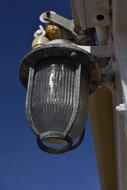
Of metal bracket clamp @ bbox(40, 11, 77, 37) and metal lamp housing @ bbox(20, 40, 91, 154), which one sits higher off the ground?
metal bracket clamp @ bbox(40, 11, 77, 37)

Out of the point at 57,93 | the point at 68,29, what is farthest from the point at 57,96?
the point at 68,29

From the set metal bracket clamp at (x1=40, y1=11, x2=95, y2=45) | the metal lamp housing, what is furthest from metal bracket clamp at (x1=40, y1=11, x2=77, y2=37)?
the metal lamp housing

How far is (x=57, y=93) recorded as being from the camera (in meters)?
1.26

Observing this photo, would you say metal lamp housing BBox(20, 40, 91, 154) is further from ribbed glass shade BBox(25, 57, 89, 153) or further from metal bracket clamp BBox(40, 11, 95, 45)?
metal bracket clamp BBox(40, 11, 95, 45)

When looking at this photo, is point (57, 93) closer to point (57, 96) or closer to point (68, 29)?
point (57, 96)

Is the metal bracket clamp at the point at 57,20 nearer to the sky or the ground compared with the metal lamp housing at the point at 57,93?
nearer to the sky

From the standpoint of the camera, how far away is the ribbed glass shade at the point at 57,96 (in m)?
1.21

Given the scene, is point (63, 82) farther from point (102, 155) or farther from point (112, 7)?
point (102, 155)

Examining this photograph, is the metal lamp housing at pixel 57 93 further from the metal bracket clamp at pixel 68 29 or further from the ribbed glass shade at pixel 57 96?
the metal bracket clamp at pixel 68 29

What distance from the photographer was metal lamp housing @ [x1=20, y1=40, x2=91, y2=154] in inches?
47.3

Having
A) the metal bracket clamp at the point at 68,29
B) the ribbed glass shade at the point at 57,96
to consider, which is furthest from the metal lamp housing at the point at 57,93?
the metal bracket clamp at the point at 68,29

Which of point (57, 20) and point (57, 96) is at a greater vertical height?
point (57, 20)

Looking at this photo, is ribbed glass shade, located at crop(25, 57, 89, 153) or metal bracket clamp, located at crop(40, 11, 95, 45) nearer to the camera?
ribbed glass shade, located at crop(25, 57, 89, 153)

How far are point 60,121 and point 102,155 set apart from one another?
1250mm
